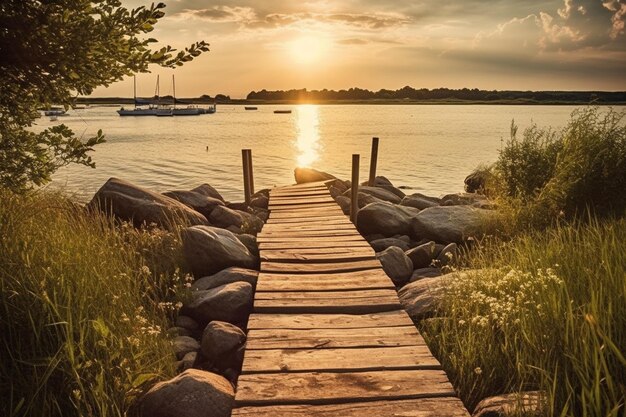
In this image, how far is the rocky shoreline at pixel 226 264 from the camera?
446 centimetres

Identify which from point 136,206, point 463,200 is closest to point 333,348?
point 136,206

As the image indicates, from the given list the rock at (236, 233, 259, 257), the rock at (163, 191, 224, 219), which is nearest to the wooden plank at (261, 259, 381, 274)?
the rock at (236, 233, 259, 257)

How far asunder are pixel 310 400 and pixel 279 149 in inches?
2077

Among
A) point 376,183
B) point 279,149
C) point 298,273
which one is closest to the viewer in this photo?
point 298,273

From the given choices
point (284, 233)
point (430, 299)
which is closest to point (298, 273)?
point (430, 299)

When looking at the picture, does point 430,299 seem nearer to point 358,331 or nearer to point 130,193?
point 358,331

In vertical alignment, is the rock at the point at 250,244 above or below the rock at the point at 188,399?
above

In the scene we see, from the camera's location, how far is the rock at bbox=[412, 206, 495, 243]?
34.4ft

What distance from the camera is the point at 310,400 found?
4.17 meters

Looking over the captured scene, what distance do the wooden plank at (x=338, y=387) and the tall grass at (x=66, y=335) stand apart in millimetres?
898

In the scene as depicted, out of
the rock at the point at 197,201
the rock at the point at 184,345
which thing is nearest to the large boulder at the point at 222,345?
the rock at the point at 184,345

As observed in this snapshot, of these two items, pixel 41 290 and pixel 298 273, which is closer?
pixel 41 290

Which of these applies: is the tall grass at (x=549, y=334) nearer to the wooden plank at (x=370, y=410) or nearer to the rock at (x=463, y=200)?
the wooden plank at (x=370, y=410)

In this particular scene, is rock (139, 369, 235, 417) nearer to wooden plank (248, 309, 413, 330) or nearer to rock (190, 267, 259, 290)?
wooden plank (248, 309, 413, 330)
